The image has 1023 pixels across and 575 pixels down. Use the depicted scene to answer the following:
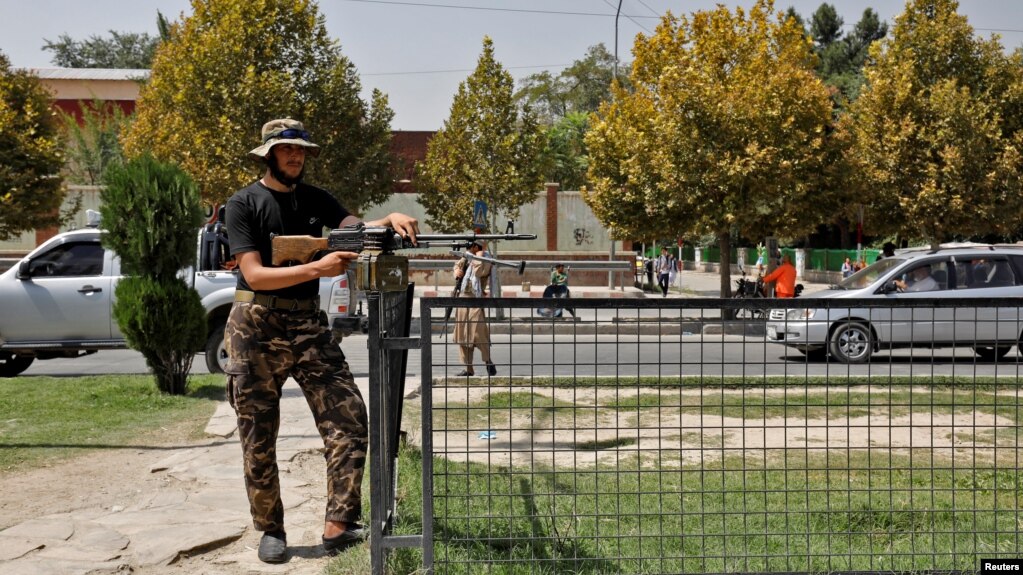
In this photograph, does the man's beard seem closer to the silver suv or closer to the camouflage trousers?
the camouflage trousers

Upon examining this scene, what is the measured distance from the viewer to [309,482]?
649 cm

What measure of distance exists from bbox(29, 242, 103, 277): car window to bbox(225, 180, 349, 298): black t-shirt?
902 cm

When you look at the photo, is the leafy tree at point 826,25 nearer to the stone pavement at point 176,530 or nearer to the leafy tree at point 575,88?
the leafy tree at point 575,88

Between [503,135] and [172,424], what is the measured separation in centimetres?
2211

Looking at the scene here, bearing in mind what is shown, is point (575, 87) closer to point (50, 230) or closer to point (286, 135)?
point (50, 230)

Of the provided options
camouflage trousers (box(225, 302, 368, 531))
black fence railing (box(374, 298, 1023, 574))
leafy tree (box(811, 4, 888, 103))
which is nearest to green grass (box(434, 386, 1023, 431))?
black fence railing (box(374, 298, 1023, 574))

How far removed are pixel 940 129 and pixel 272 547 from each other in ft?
90.2

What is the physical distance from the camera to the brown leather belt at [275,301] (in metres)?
4.78

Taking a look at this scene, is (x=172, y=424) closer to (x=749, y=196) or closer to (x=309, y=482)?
(x=309, y=482)

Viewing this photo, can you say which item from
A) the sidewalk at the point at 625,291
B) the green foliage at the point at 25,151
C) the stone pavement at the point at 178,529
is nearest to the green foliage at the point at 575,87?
the sidewalk at the point at 625,291

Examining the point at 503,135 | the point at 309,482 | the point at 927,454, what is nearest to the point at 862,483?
the point at 927,454

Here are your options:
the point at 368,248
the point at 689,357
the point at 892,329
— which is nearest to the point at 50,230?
the point at 368,248

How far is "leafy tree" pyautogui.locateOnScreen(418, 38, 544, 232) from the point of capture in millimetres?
30078

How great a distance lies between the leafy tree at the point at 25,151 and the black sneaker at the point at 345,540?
2454cm
